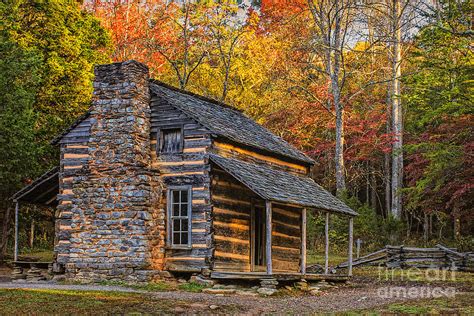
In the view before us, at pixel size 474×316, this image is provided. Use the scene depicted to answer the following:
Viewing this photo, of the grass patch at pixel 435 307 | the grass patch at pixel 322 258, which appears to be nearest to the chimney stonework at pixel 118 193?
the grass patch at pixel 435 307

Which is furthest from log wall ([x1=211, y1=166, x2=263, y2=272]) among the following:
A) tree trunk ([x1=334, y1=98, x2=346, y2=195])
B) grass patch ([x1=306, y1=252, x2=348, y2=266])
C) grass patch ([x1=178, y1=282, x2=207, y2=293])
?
tree trunk ([x1=334, y1=98, x2=346, y2=195])

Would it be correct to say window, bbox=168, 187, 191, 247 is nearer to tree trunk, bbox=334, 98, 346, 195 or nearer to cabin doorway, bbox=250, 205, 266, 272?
cabin doorway, bbox=250, 205, 266, 272

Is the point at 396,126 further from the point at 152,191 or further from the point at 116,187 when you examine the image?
the point at 116,187

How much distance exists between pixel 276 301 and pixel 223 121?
300 inches

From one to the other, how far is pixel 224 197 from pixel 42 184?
635 centimetres

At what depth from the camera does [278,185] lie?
19.4m

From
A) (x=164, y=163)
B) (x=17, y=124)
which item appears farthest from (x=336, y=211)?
(x=17, y=124)

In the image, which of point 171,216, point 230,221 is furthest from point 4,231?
point 230,221

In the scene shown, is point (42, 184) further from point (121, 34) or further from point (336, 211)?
point (121, 34)

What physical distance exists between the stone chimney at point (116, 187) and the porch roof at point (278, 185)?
2.35 meters

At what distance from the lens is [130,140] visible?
18.7 m

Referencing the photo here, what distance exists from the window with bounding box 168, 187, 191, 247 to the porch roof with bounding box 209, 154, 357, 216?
1.59m

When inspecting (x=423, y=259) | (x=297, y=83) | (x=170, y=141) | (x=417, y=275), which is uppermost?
(x=297, y=83)

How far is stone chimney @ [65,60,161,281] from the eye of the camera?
18.3m
